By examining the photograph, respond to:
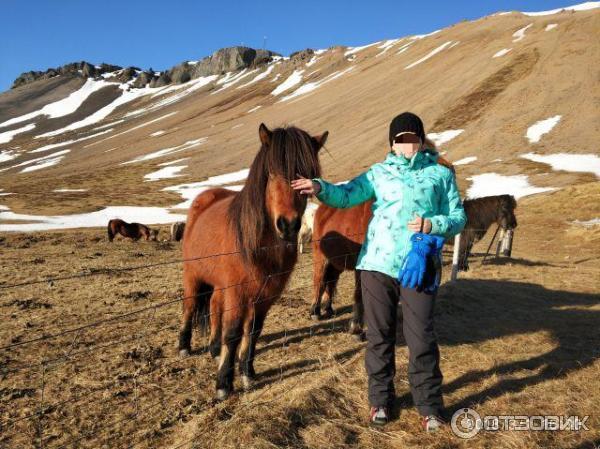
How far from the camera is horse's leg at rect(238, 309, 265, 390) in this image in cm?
391

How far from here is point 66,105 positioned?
379 ft

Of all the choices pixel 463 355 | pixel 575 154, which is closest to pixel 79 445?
pixel 463 355

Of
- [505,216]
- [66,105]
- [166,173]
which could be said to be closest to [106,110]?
[66,105]

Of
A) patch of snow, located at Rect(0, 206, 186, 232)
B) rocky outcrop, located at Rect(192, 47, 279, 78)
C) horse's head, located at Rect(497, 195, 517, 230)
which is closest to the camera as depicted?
horse's head, located at Rect(497, 195, 517, 230)

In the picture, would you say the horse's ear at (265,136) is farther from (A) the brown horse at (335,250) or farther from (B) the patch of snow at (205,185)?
(B) the patch of snow at (205,185)

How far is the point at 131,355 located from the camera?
4988 millimetres

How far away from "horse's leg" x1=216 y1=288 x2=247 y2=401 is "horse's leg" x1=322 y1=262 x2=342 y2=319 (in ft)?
9.17

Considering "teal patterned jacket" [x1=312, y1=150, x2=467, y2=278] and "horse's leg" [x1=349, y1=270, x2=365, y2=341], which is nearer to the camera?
"teal patterned jacket" [x1=312, y1=150, x2=467, y2=278]

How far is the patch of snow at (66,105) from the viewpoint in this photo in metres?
107

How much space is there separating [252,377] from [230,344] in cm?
76

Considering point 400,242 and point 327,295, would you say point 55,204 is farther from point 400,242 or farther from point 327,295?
point 400,242

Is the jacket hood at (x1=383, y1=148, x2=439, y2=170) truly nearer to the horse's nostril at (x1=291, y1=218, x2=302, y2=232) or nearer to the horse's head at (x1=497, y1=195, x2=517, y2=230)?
the horse's nostril at (x1=291, y1=218, x2=302, y2=232)

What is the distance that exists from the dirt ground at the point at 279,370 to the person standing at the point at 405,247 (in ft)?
1.42

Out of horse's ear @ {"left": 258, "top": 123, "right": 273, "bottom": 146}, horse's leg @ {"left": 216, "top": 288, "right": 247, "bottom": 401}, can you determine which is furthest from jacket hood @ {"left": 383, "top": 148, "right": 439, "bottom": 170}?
horse's leg @ {"left": 216, "top": 288, "right": 247, "bottom": 401}
